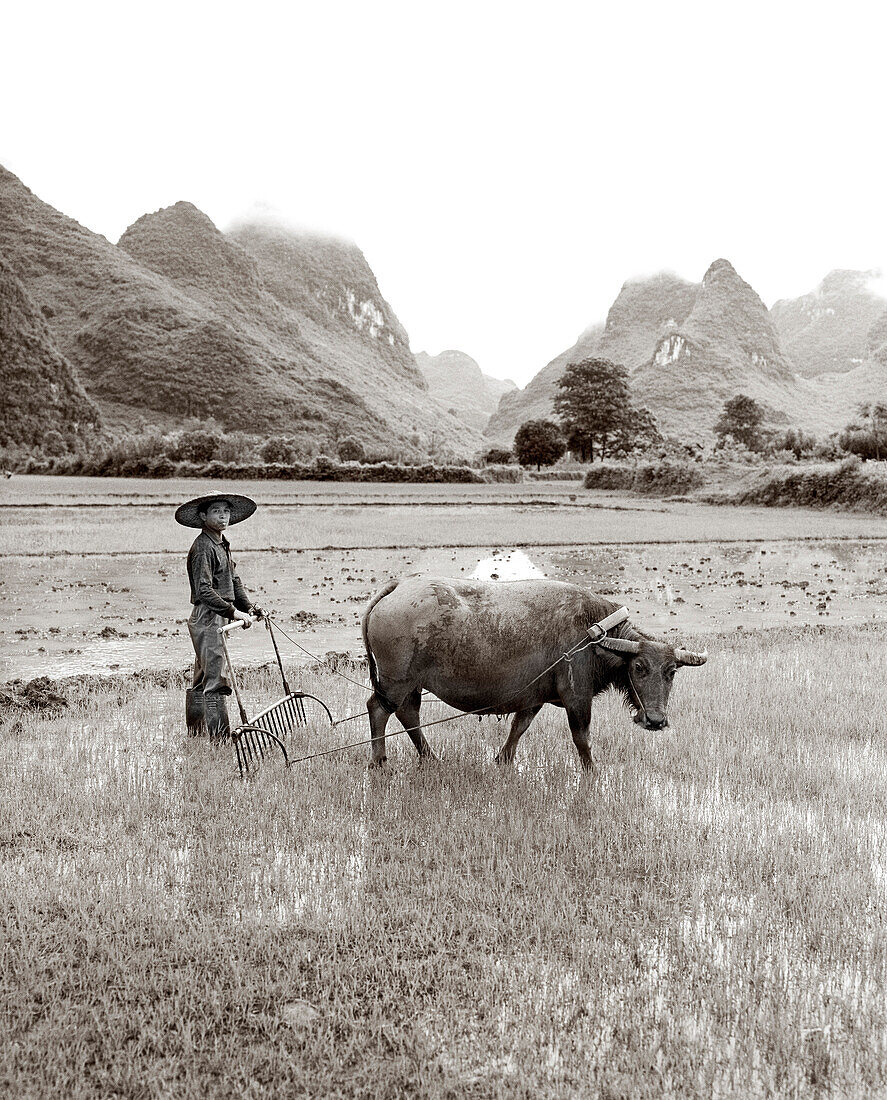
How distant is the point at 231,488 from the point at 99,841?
3740 centimetres

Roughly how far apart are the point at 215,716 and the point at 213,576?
1029 mm

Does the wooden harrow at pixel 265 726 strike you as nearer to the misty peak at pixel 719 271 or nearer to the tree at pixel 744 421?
the tree at pixel 744 421

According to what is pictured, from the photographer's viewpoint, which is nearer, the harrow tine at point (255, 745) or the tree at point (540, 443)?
the harrow tine at point (255, 745)

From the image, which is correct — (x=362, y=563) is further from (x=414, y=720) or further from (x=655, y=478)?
(x=655, y=478)

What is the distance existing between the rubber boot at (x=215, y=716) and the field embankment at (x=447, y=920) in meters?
0.27

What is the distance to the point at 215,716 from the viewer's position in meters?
6.27

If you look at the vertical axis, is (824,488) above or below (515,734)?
above

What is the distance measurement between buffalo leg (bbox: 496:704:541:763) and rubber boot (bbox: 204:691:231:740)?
2019mm

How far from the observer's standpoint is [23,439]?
78.3m

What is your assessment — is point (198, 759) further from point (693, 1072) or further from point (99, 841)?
point (693, 1072)

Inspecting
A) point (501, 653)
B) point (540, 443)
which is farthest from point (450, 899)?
point (540, 443)

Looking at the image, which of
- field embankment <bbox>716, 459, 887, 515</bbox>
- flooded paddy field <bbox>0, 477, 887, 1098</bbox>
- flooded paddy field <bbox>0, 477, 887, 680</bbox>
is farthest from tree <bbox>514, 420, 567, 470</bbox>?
flooded paddy field <bbox>0, 477, 887, 1098</bbox>

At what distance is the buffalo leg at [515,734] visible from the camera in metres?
5.79

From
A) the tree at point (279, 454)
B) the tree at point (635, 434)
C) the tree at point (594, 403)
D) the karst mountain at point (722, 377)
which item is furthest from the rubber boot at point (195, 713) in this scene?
the karst mountain at point (722, 377)
